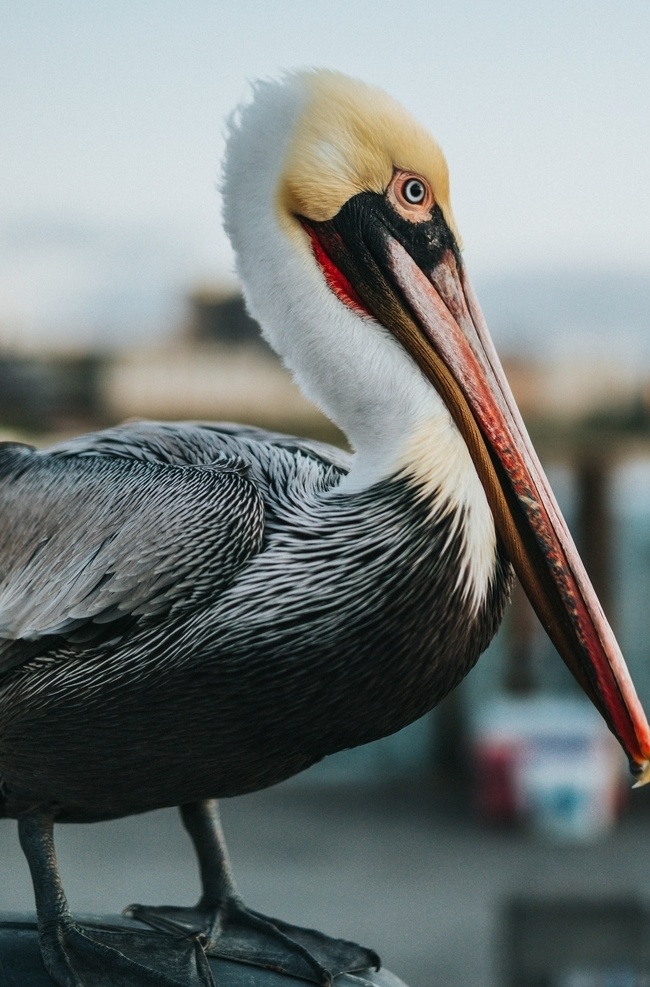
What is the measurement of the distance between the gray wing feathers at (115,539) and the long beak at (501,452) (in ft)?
0.87

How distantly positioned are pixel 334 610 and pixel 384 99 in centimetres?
61

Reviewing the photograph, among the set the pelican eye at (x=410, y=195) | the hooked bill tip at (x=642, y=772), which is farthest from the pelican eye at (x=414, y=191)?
the hooked bill tip at (x=642, y=772)

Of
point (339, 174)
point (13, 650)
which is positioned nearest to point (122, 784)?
point (13, 650)

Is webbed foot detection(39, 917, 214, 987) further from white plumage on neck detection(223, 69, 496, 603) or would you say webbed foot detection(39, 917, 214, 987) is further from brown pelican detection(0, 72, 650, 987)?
white plumage on neck detection(223, 69, 496, 603)

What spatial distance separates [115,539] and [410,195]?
1.78 feet

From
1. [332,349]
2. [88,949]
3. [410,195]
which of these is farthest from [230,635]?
[410,195]

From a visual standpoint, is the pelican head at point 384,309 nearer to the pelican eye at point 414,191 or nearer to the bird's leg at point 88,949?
the pelican eye at point 414,191

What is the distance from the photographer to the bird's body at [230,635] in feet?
4.71

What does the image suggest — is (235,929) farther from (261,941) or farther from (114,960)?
(114,960)

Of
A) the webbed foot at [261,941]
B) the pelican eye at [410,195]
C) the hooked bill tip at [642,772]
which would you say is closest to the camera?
the hooked bill tip at [642,772]

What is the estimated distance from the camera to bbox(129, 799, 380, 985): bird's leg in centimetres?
169

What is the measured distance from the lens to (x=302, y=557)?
147cm

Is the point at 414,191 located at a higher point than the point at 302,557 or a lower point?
higher

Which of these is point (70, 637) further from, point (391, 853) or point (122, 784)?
point (391, 853)
